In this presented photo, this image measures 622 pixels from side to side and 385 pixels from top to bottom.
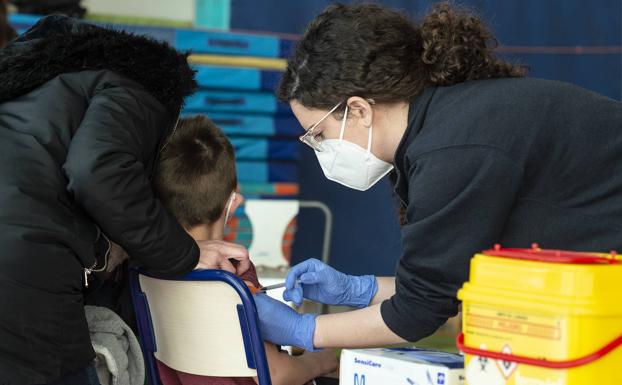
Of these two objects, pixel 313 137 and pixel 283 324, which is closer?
pixel 283 324

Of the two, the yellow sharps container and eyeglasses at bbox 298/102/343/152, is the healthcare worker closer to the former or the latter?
eyeglasses at bbox 298/102/343/152

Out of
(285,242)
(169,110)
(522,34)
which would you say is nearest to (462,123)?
(169,110)

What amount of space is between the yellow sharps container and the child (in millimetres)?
684

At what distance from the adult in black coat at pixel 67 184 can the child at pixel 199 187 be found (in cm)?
22

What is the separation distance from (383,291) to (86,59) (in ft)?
2.61

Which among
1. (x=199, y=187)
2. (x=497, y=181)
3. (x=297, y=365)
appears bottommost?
(x=297, y=365)

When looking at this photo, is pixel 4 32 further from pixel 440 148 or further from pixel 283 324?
pixel 440 148

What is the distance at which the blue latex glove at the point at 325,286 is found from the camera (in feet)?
5.63

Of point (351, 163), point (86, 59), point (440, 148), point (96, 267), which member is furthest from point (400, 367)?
point (86, 59)

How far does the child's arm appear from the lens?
5.46 ft

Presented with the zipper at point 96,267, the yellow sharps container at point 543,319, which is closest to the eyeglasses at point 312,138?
the zipper at point 96,267

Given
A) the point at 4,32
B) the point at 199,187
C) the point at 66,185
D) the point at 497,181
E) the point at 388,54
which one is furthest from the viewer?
the point at 4,32

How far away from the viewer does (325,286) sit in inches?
68.6

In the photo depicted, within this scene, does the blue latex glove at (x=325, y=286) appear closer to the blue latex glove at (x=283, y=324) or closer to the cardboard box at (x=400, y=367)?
the blue latex glove at (x=283, y=324)
